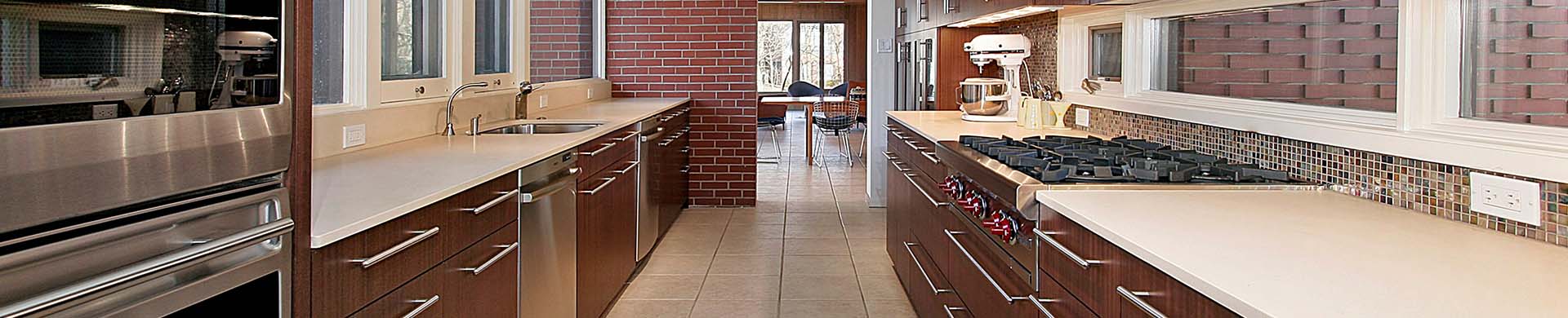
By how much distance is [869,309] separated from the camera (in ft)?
14.5

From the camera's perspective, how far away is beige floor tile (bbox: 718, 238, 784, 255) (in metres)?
5.74

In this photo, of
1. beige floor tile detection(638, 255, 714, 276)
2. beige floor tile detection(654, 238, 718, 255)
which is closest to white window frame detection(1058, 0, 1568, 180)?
beige floor tile detection(638, 255, 714, 276)

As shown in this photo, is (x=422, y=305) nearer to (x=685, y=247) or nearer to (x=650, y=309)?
(x=650, y=309)

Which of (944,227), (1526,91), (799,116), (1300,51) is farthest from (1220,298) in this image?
(799,116)

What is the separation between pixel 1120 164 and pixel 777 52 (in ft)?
52.4

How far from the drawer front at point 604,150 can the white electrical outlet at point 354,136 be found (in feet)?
2.23

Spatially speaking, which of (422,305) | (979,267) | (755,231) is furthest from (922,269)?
(755,231)

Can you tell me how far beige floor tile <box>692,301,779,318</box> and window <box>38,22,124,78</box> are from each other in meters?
3.10

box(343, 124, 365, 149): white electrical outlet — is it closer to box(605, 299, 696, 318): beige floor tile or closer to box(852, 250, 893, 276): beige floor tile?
box(605, 299, 696, 318): beige floor tile

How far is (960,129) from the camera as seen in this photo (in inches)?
170

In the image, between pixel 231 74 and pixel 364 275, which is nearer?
pixel 231 74

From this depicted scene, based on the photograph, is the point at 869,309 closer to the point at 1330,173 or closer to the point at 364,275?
the point at 1330,173

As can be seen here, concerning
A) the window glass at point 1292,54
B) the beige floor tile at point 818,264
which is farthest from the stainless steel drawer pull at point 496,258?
the beige floor tile at point 818,264

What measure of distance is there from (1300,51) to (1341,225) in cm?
99
